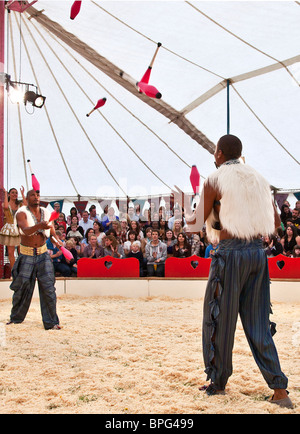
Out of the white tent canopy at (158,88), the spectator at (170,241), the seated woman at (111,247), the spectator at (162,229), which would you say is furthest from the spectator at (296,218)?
the seated woman at (111,247)

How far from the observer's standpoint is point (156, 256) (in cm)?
688

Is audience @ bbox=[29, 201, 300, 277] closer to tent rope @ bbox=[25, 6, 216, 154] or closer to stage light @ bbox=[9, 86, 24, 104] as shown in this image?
tent rope @ bbox=[25, 6, 216, 154]

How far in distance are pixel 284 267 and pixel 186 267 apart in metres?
1.41

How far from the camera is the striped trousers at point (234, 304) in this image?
219 centimetres

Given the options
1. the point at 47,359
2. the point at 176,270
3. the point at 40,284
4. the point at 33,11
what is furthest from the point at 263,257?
the point at 33,11

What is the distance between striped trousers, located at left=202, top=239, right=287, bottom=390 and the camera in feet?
7.18

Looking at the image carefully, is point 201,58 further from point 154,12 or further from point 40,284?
point 40,284

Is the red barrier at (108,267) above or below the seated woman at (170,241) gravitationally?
below

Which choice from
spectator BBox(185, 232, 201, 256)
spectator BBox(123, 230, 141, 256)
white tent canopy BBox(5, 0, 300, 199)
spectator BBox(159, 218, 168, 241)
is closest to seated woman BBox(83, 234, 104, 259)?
spectator BBox(123, 230, 141, 256)

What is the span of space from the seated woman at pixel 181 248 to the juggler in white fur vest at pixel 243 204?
456cm

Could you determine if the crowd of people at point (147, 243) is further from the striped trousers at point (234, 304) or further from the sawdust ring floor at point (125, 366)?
the striped trousers at point (234, 304)

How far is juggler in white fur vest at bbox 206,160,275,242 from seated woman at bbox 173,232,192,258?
456cm

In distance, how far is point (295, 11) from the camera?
4914 mm
